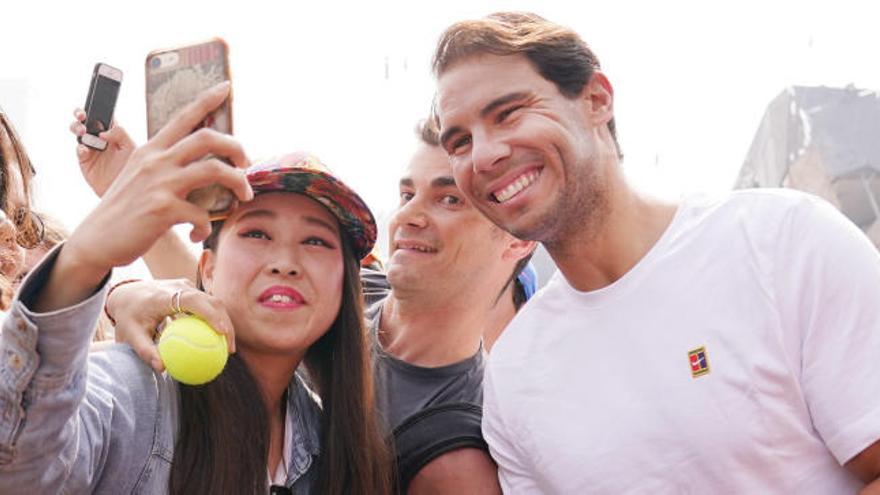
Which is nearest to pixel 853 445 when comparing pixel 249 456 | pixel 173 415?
pixel 249 456

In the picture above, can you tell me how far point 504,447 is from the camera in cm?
296

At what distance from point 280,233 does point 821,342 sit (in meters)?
1.88

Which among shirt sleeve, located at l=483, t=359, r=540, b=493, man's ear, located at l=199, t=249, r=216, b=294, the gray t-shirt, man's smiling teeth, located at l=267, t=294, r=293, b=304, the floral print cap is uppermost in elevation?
the floral print cap

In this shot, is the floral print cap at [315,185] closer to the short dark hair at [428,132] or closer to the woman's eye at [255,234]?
the woman's eye at [255,234]

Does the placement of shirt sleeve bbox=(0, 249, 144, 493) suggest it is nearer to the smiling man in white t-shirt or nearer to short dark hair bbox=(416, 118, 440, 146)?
the smiling man in white t-shirt

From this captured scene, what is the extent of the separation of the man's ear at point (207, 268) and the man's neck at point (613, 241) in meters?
1.31

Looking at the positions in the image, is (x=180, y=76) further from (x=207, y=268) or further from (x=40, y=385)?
(x=207, y=268)

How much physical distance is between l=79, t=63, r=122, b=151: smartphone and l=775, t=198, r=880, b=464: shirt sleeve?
6.81 ft

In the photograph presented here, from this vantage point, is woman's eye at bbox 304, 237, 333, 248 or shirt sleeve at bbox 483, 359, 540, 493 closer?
shirt sleeve at bbox 483, 359, 540, 493

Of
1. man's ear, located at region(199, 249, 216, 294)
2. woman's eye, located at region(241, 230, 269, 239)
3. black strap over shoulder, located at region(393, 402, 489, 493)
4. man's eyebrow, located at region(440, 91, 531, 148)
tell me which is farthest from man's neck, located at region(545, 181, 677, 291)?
man's ear, located at region(199, 249, 216, 294)

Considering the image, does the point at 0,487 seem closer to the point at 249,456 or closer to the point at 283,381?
the point at 249,456

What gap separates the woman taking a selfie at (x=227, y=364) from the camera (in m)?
1.79

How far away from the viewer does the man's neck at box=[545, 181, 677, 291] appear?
2.91 meters

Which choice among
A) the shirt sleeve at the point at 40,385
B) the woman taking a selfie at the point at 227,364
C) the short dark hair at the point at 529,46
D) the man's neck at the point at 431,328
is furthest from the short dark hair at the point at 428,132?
the shirt sleeve at the point at 40,385
